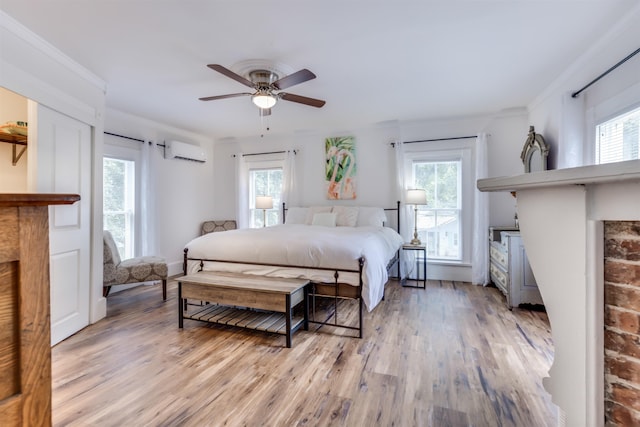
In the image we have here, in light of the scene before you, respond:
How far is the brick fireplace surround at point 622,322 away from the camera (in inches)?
27.8

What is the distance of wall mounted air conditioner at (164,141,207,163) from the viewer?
189 inches

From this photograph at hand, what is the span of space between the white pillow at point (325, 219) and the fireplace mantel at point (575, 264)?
3.61 metres

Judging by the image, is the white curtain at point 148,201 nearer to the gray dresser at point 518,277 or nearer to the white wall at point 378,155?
the white wall at point 378,155

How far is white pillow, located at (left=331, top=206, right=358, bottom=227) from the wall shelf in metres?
3.56

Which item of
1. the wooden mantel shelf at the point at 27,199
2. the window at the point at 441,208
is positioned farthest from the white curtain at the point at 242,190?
the wooden mantel shelf at the point at 27,199

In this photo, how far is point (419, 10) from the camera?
2006 mm

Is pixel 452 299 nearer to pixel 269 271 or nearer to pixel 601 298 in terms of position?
pixel 269 271

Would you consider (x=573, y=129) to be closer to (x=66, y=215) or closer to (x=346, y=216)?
(x=346, y=216)

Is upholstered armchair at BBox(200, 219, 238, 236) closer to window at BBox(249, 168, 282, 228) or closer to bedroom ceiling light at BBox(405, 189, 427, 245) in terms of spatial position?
window at BBox(249, 168, 282, 228)

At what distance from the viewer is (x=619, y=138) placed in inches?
96.3

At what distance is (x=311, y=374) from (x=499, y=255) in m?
2.95

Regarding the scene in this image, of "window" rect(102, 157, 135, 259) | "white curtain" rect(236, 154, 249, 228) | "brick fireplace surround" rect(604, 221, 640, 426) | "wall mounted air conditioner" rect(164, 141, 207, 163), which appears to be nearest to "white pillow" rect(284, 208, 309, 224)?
"white curtain" rect(236, 154, 249, 228)

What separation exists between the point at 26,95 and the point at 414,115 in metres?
4.21

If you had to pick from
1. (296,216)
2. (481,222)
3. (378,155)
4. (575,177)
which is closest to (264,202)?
(296,216)
